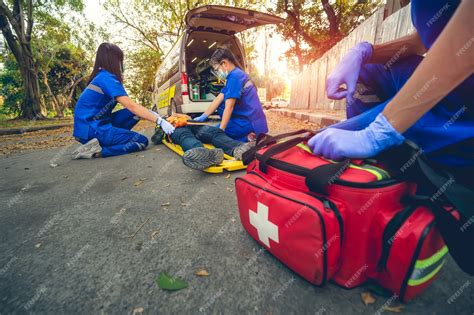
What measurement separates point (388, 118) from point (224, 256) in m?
0.85

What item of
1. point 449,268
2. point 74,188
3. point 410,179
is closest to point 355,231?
point 410,179

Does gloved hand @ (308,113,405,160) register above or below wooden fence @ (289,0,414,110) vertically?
below

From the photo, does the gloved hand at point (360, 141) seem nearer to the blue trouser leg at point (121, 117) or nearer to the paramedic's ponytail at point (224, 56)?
the paramedic's ponytail at point (224, 56)

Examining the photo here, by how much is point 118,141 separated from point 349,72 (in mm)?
3154

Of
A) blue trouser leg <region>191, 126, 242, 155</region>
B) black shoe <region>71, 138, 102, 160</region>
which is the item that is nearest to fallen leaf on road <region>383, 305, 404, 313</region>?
blue trouser leg <region>191, 126, 242, 155</region>

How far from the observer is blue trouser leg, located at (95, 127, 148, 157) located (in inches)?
120

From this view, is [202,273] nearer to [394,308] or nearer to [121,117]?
[394,308]

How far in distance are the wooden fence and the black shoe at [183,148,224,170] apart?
3.70 metres

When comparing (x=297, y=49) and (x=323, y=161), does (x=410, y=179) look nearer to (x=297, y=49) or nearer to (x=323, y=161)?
(x=323, y=161)

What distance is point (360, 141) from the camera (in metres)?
0.77

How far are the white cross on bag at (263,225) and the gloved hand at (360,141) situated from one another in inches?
12.6

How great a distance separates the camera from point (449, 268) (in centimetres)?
86

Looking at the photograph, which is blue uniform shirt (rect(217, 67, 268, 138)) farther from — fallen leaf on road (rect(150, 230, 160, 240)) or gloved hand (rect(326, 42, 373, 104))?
fallen leaf on road (rect(150, 230, 160, 240))

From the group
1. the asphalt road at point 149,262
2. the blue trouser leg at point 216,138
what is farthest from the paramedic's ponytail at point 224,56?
the asphalt road at point 149,262
